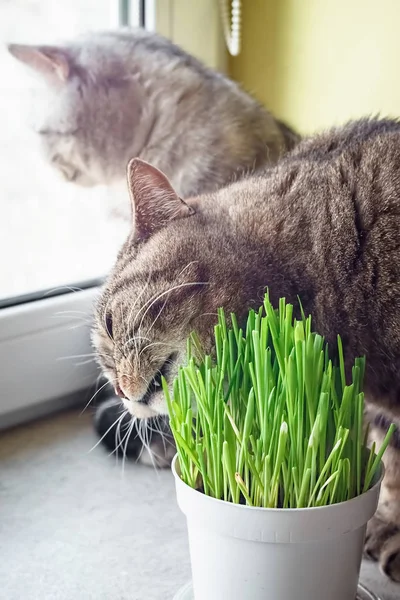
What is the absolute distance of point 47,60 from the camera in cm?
142

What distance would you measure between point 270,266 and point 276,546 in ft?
0.93

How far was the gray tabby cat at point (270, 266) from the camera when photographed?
795 millimetres

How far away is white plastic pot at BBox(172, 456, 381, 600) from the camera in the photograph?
2.17 ft

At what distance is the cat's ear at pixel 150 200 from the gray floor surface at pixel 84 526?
0.39 metres

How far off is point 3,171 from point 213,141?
0.39 metres

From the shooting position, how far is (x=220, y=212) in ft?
2.91

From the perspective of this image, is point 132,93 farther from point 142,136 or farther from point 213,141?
point 213,141

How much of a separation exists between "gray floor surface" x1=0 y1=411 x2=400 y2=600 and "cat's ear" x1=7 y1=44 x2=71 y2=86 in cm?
65

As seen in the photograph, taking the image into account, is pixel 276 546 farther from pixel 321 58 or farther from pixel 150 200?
pixel 321 58

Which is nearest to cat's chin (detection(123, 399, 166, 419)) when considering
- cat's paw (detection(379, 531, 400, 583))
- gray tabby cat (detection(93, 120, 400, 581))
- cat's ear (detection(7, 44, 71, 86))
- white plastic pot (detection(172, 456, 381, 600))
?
gray tabby cat (detection(93, 120, 400, 581))

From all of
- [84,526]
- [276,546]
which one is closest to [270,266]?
[276,546]

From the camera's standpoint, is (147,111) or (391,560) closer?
(391,560)

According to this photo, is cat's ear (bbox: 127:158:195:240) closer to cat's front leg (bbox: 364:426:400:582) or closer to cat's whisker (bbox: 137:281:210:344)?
cat's whisker (bbox: 137:281:210:344)

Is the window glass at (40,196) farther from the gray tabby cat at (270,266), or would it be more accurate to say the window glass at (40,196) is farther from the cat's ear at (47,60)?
the gray tabby cat at (270,266)
